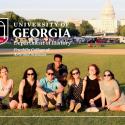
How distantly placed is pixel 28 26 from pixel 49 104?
1311 inches

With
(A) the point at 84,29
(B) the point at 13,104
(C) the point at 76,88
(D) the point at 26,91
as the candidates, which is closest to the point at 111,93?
(C) the point at 76,88

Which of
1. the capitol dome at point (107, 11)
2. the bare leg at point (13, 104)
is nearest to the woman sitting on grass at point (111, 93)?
the bare leg at point (13, 104)

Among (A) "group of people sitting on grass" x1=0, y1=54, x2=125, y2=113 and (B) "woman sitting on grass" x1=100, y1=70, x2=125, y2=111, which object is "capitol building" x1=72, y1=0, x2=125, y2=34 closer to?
(A) "group of people sitting on grass" x1=0, y1=54, x2=125, y2=113

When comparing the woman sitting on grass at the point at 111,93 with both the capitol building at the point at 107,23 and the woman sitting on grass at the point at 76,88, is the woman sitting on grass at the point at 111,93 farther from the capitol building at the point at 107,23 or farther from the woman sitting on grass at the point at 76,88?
the capitol building at the point at 107,23

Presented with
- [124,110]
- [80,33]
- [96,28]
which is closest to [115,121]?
[124,110]

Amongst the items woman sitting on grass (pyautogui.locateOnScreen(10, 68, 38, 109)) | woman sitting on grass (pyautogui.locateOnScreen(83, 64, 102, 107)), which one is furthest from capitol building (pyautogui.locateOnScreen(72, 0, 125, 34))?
woman sitting on grass (pyautogui.locateOnScreen(10, 68, 38, 109))

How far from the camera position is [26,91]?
10.3 metres

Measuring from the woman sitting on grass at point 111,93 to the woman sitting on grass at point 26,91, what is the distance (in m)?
1.45

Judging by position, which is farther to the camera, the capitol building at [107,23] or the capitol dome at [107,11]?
the capitol dome at [107,11]

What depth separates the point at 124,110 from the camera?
33.8ft

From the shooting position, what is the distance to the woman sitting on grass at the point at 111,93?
1023 centimetres

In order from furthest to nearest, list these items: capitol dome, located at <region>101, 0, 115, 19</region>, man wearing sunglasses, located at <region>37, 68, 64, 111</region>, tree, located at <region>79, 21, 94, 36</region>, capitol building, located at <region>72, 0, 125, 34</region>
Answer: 1. capitol dome, located at <region>101, 0, 115, 19</region>
2. capitol building, located at <region>72, 0, 125, 34</region>
3. tree, located at <region>79, 21, 94, 36</region>
4. man wearing sunglasses, located at <region>37, 68, 64, 111</region>

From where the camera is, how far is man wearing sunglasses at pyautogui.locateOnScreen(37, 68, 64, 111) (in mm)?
10181

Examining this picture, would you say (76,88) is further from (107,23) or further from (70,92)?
(107,23)
